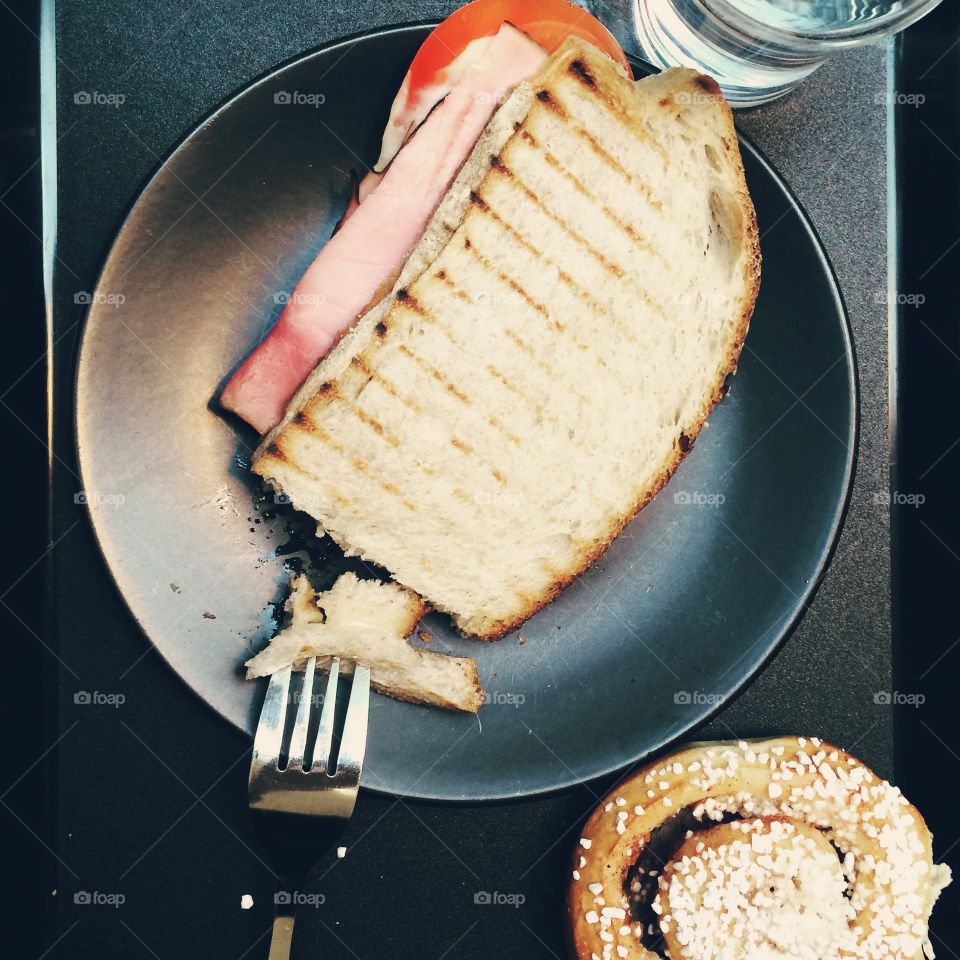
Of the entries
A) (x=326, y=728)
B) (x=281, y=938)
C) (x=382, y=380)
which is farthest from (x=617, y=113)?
(x=281, y=938)

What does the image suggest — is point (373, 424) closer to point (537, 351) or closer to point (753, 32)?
point (537, 351)

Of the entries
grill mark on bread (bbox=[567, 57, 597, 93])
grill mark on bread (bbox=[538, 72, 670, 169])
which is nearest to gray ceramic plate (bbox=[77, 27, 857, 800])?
grill mark on bread (bbox=[538, 72, 670, 169])

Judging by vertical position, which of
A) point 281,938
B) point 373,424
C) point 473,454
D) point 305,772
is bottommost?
point 281,938

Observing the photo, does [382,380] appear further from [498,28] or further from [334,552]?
[498,28]

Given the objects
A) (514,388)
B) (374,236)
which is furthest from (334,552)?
(374,236)

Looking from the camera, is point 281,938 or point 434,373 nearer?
point 434,373

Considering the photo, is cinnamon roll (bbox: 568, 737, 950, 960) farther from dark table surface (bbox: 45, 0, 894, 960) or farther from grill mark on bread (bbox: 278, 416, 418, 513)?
grill mark on bread (bbox: 278, 416, 418, 513)

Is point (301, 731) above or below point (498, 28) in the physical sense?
below
